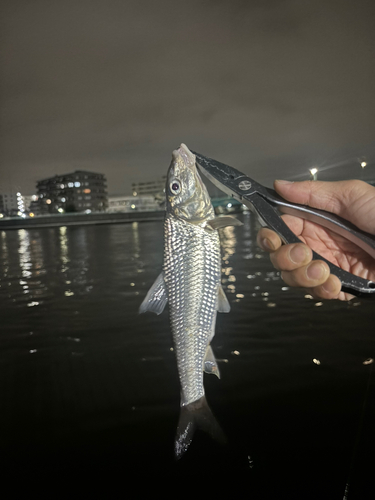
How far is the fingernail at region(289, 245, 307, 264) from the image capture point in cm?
351

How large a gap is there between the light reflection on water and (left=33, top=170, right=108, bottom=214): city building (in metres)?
150

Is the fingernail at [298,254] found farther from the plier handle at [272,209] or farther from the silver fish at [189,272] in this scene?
the silver fish at [189,272]

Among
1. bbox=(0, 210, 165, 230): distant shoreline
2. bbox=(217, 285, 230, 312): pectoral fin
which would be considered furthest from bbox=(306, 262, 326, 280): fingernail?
bbox=(0, 210, 165, 230): distant shoreline

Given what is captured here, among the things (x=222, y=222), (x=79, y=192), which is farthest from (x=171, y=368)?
(x=79, y=192)

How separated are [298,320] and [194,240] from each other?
7.28 metres

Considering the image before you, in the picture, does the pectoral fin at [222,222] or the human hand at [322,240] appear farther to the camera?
the human hand at [322,240]

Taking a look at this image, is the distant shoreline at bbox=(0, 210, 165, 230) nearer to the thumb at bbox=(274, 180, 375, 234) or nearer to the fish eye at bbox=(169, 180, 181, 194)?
the thumb at bbox=(274, 180, 375, 234)

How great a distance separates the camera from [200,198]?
2771 mm

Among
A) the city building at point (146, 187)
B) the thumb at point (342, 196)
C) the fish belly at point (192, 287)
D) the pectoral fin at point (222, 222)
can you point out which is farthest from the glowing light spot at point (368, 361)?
the city building at point (146, 187)

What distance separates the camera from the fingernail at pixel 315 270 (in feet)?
11.6

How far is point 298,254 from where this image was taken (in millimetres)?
3561

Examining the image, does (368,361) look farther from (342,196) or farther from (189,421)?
(189,421)

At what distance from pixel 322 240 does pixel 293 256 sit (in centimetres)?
180

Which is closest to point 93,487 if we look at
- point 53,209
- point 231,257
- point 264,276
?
point 264,276
